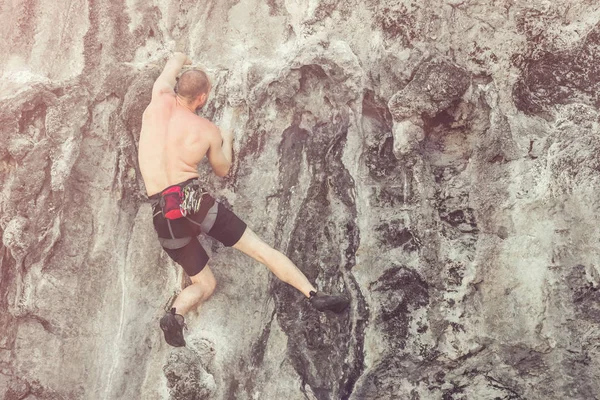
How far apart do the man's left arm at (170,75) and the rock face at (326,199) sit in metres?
0.22

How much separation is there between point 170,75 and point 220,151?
0.56 m

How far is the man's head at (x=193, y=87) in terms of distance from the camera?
3.51 metres

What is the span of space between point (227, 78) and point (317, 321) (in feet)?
5.34

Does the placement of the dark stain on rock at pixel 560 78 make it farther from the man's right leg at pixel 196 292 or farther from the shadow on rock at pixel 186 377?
the shadow on rock at pixel 186 377

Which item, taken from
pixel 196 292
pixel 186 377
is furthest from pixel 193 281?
pixel 186 377

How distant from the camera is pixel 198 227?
351 cm

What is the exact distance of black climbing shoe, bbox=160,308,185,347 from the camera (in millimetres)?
3367

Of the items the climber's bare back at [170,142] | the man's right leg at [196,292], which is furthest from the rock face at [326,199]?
the climber's bare back at [170,142]

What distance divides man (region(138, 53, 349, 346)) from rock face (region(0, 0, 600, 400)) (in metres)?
0.28

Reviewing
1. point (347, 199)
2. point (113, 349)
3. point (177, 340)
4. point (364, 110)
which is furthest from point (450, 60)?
point (113, 349)

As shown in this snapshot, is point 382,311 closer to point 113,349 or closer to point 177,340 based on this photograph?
point 177,340

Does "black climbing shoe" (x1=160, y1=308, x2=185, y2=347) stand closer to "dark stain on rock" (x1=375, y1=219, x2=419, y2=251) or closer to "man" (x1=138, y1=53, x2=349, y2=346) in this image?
"man" (x1=138, y1=53, x2=349, y2=346)

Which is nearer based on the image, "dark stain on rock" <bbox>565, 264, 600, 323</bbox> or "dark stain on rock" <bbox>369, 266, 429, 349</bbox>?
"dark stain on rock" <bbox>565, 264, 600, 323</bbox>

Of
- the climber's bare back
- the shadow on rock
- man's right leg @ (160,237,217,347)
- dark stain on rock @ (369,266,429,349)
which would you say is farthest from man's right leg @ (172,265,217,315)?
dark stain on rock @ (369,266,429,349)
